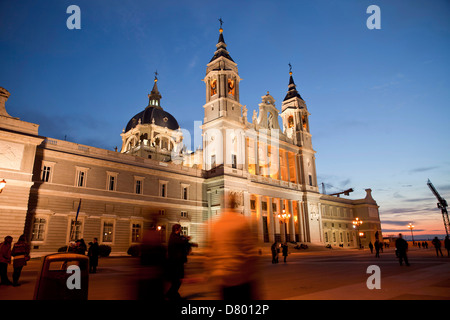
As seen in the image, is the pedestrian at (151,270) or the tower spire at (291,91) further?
the tower spire at (291,91)

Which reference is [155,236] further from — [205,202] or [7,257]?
[205,202]

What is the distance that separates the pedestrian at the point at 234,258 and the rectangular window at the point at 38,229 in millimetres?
27310

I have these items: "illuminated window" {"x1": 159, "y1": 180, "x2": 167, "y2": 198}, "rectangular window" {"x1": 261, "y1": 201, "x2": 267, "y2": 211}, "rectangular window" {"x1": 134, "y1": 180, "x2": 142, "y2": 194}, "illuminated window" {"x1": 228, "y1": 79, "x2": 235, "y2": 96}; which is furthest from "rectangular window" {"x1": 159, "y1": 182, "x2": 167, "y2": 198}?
"rectangular window" {"x1": 261, "y1": 201, "x2": 267, "y2": 211}

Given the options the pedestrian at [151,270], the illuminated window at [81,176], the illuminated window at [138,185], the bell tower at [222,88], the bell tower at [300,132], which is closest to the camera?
the pedestrian at [151,270]

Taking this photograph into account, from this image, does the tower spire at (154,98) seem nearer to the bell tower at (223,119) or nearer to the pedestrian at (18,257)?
the bell tower at (223,119)

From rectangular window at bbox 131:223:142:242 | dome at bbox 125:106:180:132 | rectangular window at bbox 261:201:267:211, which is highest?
dome at bbox 125:106:180:132

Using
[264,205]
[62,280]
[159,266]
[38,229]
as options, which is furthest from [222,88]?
[62,280]

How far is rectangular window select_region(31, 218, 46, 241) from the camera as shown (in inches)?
1008

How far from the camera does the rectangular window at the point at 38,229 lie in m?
25.6

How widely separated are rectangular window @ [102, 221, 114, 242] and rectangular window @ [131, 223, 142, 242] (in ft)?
7.94

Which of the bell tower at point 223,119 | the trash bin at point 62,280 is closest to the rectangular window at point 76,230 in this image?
the bell tower at point 223,119

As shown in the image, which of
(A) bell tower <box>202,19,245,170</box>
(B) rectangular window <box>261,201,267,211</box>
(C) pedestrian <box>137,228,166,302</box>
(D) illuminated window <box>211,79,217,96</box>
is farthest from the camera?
(B) rectangular window <box>261,201,267,211</box>

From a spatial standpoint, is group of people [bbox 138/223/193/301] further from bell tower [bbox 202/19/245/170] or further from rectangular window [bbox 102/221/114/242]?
bell tower [bbox 202/19/245/170]
